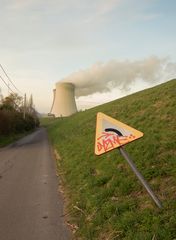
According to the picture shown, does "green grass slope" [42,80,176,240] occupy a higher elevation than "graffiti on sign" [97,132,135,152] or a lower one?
lower

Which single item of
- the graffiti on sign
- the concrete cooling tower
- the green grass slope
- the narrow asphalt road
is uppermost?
the concrete cooling tower

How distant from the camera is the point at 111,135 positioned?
681 centimetres

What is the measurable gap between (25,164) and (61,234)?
11260mm

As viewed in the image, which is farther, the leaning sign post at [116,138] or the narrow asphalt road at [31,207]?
the narrow asphalt road at [31,207]

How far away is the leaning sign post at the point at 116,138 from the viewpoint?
6.65 metres

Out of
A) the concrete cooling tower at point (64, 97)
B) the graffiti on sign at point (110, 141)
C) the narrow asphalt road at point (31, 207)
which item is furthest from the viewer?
the concrete cooling tower at point (64, 97)

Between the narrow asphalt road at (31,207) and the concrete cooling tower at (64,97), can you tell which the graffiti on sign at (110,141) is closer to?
the narrow asphalt road at (31,207)

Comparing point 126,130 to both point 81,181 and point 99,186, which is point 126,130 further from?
point 81,181

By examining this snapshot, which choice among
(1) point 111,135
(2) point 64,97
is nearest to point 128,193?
(1) point 111,135

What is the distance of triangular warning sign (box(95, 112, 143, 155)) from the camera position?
6641 mm

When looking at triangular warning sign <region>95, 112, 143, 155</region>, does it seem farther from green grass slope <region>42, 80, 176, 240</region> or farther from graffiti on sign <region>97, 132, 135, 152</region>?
green grass slope <region>42, 80, 176, 240</region>

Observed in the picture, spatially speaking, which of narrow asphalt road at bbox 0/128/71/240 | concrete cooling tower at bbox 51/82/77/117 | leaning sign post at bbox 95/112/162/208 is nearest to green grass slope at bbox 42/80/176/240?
narrow asphalt road at bbox 0/128/71/240

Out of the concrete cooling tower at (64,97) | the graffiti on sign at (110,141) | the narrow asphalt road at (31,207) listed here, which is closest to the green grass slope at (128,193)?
the narrow asphalt road at (31,207)

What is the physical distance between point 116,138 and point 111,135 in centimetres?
13
